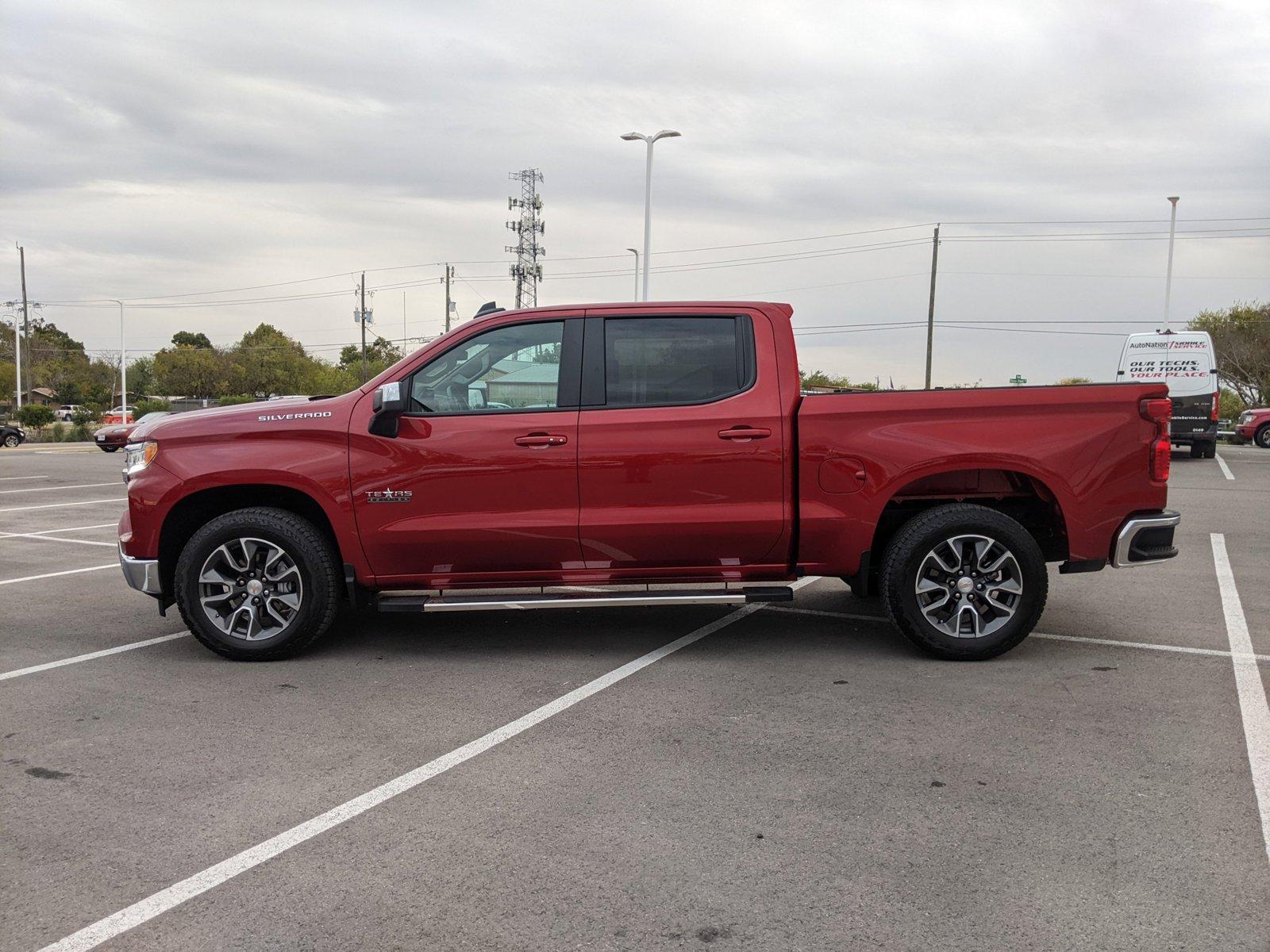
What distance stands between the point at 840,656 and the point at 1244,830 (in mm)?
2539

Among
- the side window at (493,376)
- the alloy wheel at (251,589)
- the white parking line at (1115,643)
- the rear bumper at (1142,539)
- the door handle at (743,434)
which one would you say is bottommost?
the white parking line at (1115,643)

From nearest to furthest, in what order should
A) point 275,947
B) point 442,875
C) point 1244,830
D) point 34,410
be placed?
point 275,947, point 442,875, point 1244,830, point 34,410

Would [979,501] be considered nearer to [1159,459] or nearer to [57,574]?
[1159,459]

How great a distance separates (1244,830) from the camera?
3.62 meters

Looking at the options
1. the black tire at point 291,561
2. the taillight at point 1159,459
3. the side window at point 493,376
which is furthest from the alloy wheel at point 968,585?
the black tire at point 291,561

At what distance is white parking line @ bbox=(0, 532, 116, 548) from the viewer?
10876mm

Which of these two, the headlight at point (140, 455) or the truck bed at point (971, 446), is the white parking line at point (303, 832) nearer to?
the truck bed at point (971, 446)

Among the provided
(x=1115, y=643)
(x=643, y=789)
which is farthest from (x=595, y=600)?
(x=1115, y=643)

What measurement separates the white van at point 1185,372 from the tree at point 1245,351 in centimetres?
3004

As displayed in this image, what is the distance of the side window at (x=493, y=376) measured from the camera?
19.4ft

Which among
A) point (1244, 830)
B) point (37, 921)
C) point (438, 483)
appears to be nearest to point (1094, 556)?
point (1244, 830)

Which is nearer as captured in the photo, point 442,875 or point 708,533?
point 442,875

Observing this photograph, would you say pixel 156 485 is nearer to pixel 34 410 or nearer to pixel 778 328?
pixel 778 328

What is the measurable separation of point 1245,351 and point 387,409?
53.5 m
